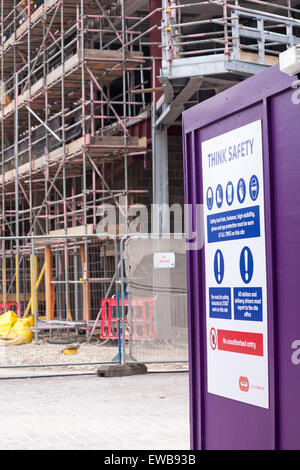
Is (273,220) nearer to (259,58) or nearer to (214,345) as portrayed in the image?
(214,345)

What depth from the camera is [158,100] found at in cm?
2042

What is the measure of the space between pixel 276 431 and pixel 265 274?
0.91m

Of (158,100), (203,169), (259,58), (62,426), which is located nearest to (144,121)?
(158,100)

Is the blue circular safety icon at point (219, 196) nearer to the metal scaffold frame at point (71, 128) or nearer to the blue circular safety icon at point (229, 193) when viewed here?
the blue circular safety icon at point (229, 193)

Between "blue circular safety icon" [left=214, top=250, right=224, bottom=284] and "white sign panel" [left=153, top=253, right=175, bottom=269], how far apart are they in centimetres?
915

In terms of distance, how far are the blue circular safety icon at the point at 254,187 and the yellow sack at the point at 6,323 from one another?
14.6m

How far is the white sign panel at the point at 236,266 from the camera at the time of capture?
16.5 ft

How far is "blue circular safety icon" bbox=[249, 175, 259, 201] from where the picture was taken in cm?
504

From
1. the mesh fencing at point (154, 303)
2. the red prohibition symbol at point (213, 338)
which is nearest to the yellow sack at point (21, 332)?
the mesh fencing at point (154, 303)

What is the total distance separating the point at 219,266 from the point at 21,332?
13.4 meters

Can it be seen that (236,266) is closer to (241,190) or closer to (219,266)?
(219,266)

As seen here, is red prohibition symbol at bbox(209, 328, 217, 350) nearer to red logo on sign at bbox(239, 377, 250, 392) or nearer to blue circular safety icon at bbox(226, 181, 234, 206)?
red logo on sign at bbox(239, 377, 250, 392)

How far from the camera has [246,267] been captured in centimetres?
515

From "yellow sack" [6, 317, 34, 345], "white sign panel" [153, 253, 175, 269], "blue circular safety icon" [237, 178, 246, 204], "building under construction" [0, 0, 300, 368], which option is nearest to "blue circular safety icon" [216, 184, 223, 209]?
"blue circular safety icon" [237, 178, 246, 204]
